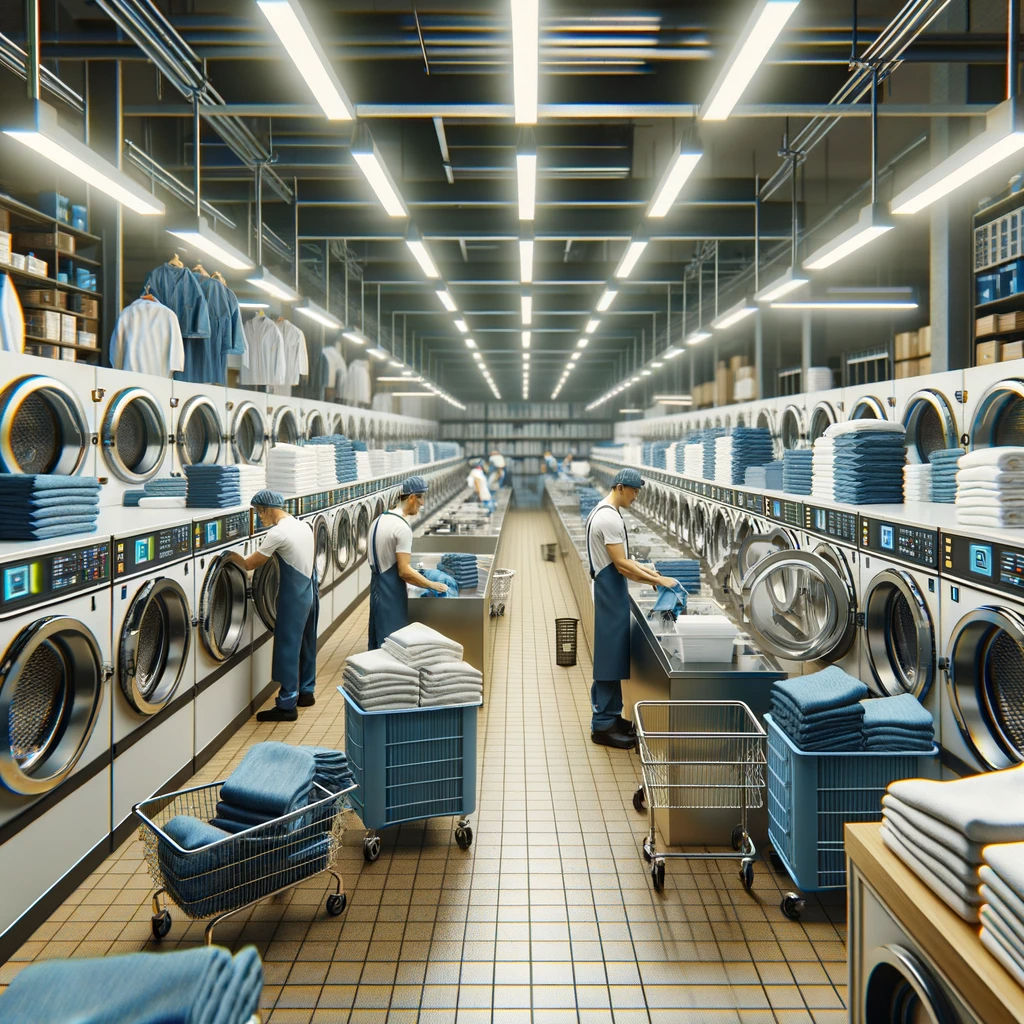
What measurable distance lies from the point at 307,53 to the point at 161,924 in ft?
11.4

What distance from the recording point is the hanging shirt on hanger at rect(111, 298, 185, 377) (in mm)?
5852

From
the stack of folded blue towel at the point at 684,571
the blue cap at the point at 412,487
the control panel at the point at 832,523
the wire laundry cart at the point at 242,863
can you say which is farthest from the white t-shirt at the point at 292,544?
the control panel at the point at 832,523

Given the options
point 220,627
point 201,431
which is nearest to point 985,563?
point 220,627

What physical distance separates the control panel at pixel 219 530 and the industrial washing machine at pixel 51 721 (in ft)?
3.37

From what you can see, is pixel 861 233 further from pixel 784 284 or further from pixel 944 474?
pixel 784 284

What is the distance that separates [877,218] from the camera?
4.77 metres

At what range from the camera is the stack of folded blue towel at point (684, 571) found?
6.05 m

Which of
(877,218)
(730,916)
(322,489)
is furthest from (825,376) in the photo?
(730,916)

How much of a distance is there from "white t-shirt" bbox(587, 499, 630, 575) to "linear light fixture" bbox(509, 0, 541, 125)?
236cm

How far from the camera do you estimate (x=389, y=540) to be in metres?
5.53

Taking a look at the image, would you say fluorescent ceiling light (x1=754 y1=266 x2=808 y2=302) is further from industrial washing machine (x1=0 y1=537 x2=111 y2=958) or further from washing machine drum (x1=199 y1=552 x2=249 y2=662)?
industrial washing machine (x1=0 y1=537 x2=111 y2=958)

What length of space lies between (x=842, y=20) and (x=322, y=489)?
219 inches

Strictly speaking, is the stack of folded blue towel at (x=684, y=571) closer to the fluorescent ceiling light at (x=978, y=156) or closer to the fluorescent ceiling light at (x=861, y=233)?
the fluorescent ceiling light at (x=861, y=233)

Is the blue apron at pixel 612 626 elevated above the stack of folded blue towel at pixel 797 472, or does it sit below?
below
